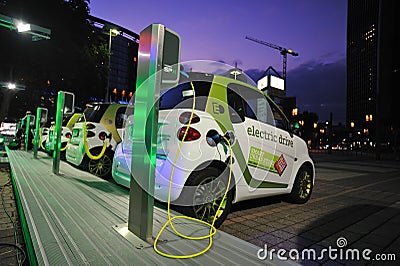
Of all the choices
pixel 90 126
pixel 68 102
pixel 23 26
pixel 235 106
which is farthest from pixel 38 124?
pixel 235 106

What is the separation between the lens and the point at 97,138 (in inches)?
225

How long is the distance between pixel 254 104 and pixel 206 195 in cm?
151

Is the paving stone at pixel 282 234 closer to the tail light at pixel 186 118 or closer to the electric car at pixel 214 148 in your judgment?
the electric car at pixel 214 148

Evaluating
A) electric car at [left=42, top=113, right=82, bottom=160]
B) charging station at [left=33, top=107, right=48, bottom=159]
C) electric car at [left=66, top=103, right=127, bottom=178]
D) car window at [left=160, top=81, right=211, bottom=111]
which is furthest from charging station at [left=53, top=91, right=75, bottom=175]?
charging station at [left=33, top=107, right=48, bottom=159]

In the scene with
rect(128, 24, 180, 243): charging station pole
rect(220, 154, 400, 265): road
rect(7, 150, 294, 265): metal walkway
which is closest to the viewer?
rect(7, 150, 294, 265): metal walkway

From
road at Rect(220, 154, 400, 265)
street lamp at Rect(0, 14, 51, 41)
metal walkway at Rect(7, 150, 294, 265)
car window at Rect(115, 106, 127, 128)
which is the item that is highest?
street lamp at Rect(0, 14, 51, 41)

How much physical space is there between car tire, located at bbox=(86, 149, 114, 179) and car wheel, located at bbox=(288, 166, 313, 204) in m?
4.05

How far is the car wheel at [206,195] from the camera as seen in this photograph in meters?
2.65

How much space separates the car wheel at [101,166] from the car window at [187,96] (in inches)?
136

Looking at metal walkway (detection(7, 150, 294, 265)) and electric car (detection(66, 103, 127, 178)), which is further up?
electric car (detection(66, 103, 127, 178))

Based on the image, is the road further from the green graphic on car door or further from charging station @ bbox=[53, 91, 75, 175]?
charging station @ bbox=[53, 91, 75, 175]

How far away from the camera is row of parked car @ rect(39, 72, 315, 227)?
104 inches

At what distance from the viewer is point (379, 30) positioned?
2141 centimetres

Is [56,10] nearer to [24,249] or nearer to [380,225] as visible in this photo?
[24,249]
